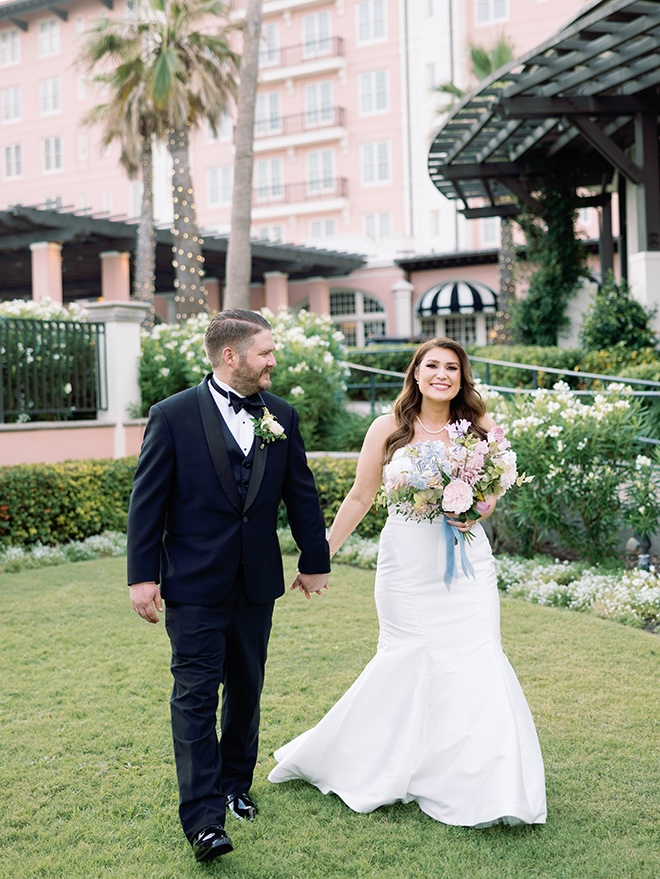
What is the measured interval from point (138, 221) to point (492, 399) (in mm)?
18956

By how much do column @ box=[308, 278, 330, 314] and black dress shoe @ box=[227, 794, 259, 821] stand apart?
31.2m

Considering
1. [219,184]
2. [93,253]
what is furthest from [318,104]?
[93,253]

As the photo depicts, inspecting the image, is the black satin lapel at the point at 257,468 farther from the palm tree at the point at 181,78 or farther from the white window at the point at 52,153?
the white window at the point at 52,153

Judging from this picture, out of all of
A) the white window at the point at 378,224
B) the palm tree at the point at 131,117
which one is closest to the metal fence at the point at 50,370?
the palm tree at the point at 131,117

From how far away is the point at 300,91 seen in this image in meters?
39.5

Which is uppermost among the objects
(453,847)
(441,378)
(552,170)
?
(552,170)

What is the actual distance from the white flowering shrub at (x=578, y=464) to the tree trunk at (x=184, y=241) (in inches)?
485

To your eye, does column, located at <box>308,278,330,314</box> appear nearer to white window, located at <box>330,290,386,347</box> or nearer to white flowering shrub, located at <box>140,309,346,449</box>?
white window, located at <box>330,290,386,347</box>

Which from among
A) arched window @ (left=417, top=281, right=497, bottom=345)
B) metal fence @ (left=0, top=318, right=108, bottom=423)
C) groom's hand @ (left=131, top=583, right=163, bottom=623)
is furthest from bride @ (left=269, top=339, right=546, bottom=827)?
arched window @ (left=417, top=281, right=497, bottom=345)

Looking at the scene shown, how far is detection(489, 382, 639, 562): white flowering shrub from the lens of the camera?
26.6 ft

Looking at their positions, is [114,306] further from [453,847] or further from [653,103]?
[453,847]

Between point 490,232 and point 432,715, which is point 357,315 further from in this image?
point 432,715

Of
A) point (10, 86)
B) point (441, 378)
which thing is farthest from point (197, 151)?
point (441, 378)

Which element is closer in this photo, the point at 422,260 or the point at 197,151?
the point at 422,260
